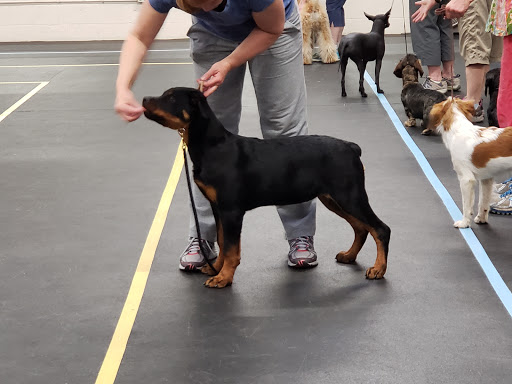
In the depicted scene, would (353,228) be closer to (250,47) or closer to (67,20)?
(250,47)

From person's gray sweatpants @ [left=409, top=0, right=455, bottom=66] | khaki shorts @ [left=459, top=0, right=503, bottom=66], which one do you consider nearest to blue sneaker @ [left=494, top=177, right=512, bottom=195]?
khaki shorts @ [left=459, top=0, right=503, bottom=66]

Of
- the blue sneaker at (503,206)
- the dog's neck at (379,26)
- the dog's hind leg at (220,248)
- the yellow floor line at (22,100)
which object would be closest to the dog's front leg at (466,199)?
the blue sneaker at (503,206)

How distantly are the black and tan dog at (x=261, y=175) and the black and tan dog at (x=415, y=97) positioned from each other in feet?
9.85

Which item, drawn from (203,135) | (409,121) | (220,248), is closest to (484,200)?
(220,248)

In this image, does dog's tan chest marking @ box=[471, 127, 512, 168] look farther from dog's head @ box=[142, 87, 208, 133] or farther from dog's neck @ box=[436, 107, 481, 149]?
dog's head @ box=[142, 87, 208, 133]

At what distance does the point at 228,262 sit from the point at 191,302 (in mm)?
274

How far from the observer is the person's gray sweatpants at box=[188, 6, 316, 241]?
3.92 m

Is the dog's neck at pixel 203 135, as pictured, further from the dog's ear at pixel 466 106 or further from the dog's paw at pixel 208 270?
the dog's ear at pixel 466 106

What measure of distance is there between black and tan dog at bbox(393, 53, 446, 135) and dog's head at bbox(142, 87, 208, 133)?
352cm

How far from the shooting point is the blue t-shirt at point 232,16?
345 cm

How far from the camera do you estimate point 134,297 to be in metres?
3.92

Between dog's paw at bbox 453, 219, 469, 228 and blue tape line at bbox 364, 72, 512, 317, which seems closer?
blue tape line at bbox 364, 72, 512, 317

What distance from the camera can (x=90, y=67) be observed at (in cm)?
1103

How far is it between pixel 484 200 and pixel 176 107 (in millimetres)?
2199
